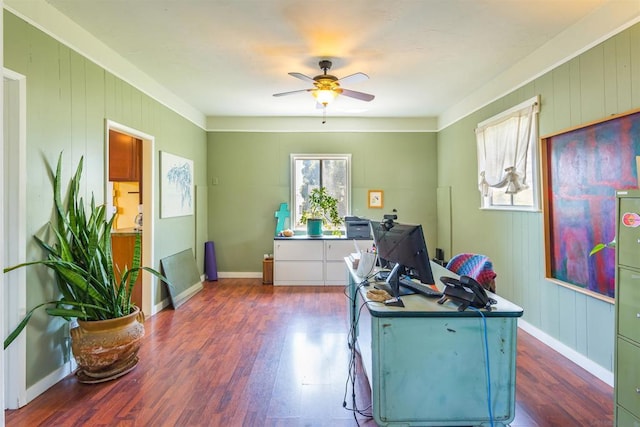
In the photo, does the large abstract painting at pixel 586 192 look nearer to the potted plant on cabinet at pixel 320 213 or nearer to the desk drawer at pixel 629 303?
the desk drawer at pixel 629 303

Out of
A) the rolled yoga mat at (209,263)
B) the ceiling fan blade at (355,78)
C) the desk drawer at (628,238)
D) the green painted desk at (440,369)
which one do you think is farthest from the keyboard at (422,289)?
the rolled yoga mat at (209,263)

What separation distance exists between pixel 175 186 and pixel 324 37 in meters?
2.75

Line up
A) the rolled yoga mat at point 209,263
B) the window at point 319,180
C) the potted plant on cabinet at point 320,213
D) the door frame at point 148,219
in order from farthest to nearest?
the window at point 319,180 < the rolled yoga mat at point 209,263 < the potted plant on cabinet at point 320,213 < the door frame at point 148,219

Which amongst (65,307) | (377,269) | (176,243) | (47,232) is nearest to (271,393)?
(377,269)

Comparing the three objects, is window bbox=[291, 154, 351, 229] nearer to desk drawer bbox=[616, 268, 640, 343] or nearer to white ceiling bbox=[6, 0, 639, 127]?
white ceiling bbox=[6, 0, 639, 127]

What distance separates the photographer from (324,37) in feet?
9.52

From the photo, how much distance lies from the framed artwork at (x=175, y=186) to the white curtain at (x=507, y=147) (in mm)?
3843

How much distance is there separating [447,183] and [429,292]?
3.70 m

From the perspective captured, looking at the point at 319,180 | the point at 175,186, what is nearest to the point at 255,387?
the point at 175,186

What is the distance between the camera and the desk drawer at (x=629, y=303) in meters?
1.72

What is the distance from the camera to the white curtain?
10.8 feet

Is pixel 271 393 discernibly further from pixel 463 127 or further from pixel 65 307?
pixel 463 127

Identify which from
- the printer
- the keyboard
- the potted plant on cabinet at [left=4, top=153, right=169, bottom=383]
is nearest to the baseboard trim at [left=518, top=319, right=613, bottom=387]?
the keyboard

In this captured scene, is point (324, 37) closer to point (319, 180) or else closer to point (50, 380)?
point (319, 180)
